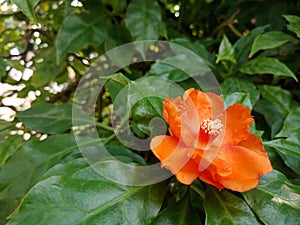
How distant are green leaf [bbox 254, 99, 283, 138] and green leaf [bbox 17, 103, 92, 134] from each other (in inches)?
14.5

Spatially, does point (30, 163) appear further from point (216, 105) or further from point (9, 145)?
point (216, 105)

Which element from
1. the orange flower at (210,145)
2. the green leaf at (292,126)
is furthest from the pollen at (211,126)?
the green leaf at (292,126)

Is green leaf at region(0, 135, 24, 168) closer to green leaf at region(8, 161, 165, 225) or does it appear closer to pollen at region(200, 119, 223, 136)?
green leaf at region(8, 161, 165, 225)

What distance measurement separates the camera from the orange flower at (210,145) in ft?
1.95

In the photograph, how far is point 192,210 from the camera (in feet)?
2.16

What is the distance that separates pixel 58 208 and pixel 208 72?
0.52 metres

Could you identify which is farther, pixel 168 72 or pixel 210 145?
pixel 168 72

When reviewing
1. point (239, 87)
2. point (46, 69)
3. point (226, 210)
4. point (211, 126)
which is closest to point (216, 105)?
point (211, 126)

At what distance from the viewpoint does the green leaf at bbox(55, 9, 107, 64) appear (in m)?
0.97

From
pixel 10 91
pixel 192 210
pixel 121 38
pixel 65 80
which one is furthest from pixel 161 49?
pixel 192 210

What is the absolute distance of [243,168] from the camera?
24.0 inches

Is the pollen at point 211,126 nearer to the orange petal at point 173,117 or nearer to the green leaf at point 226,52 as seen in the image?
the orange petal at point 173,117

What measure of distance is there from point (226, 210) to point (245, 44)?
20.3 inches

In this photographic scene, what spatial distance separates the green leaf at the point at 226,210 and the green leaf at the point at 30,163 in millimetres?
334
